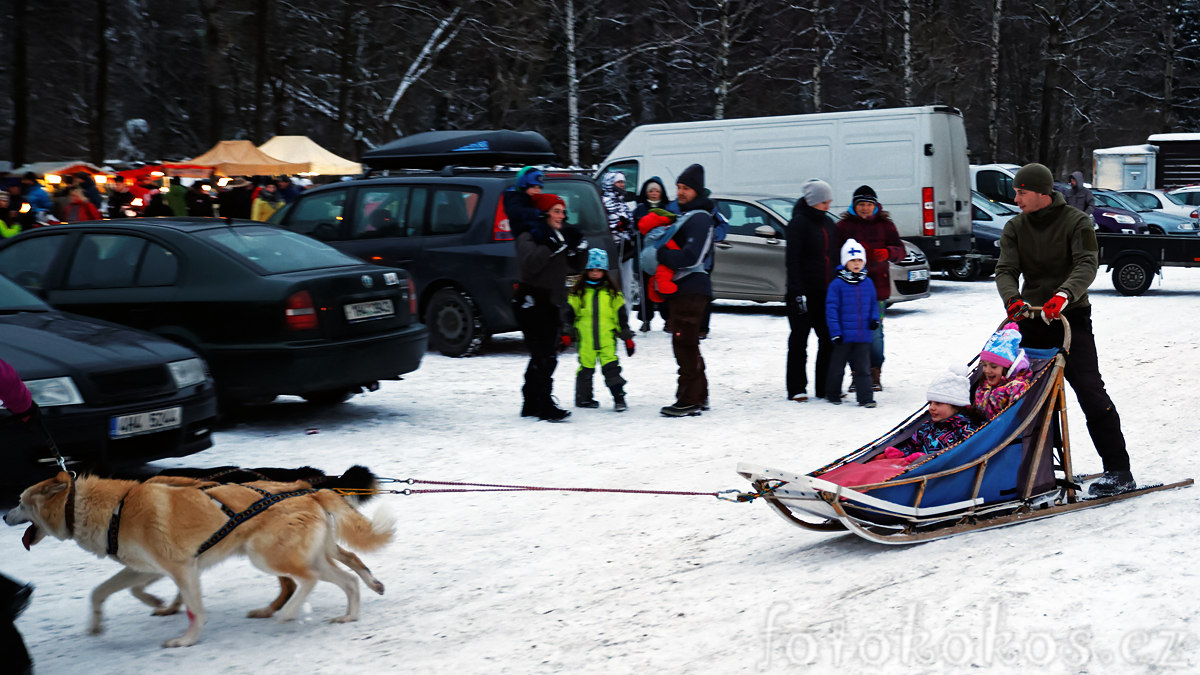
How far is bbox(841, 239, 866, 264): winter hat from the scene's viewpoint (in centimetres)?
977

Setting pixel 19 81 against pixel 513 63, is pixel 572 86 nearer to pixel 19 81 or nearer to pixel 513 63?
pixel 513 63

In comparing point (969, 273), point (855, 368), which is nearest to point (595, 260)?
point (855, 368)

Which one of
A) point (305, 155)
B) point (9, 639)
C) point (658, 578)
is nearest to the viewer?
point (9, 639)

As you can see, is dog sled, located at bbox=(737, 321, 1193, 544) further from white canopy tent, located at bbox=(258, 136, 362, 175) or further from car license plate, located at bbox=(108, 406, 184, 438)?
white canopy tent, located at bbox=(258, 136, 362, 175)

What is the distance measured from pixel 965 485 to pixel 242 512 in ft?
10.4

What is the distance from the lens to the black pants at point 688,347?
948cm

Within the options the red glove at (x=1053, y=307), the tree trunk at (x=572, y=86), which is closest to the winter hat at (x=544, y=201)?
the red glove at (x=1053, y=307)

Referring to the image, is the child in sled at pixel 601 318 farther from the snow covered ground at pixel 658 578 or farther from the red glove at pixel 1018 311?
the red glove at pixel 1018 311

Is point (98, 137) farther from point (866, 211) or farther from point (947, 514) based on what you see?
point (947, 514)

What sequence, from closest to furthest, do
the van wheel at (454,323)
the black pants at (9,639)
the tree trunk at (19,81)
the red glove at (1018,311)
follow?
the black pants at (9,639) < the red glove at (1018,311) < the van wheel at (454,323) < the tree trunk at (19,81)

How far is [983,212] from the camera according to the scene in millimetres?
22656

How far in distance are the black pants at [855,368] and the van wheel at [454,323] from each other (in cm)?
401

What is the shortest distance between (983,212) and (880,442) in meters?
18.0

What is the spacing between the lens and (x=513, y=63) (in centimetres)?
3788
